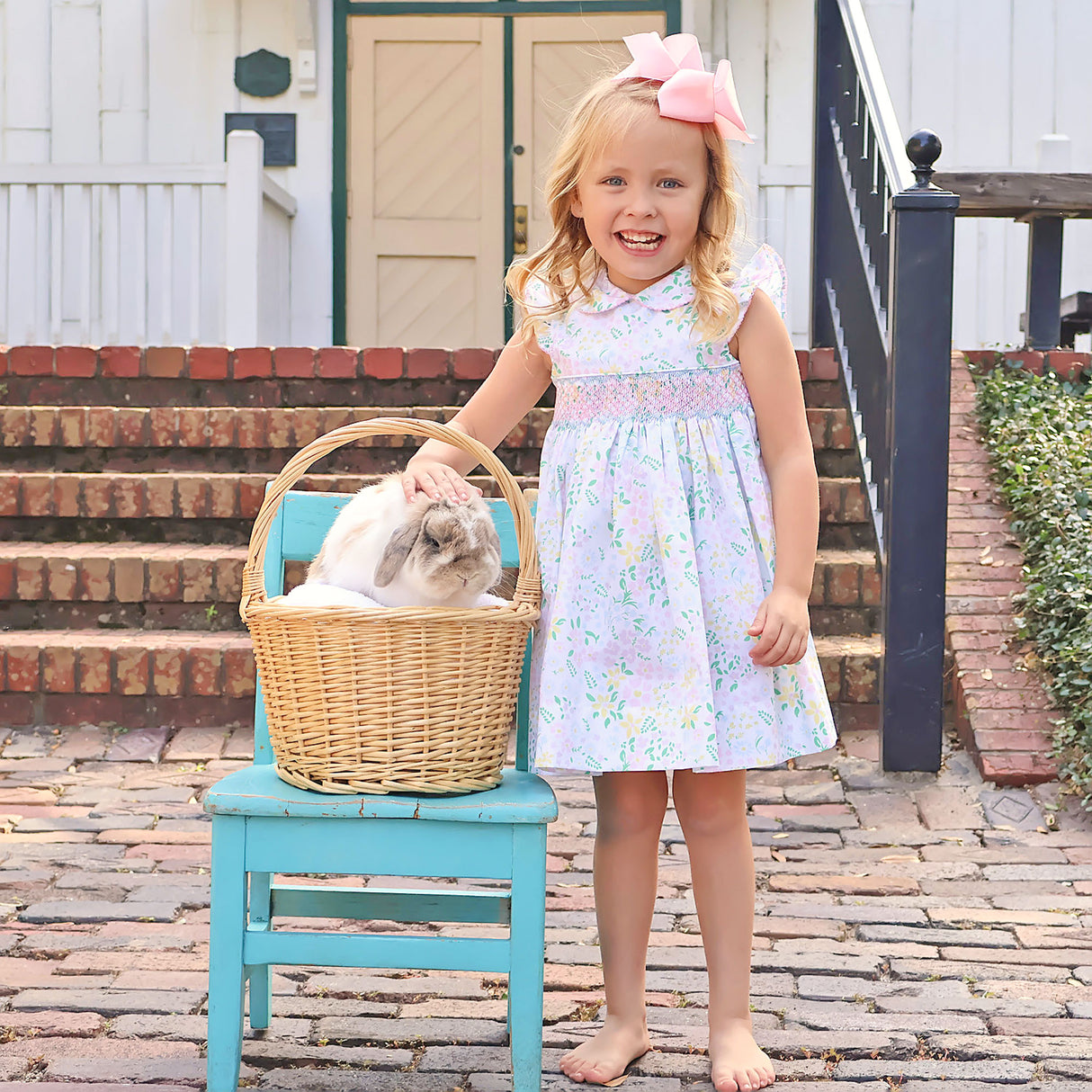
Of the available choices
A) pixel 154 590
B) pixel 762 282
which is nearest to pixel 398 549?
pixel 762 282

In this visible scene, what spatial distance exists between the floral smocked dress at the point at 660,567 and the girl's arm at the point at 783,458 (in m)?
0.03

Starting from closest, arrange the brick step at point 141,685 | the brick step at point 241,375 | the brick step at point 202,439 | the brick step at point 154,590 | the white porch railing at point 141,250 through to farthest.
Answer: the brick step at point 141,685 < the brick step at point 154,590 < the brick step at point 202,439 < the brick step at point 241,375 < the white porch railing at point 141,250

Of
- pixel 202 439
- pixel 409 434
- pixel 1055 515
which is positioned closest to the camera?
pixel 409 434

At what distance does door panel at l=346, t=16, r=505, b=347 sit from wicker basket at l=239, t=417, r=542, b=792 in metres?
5.69

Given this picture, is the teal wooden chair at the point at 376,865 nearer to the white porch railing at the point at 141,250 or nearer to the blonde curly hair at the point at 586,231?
the blonde curly hair at the point at 586,231

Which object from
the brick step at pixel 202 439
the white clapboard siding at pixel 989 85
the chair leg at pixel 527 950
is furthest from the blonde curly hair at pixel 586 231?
the white clapboard siding at pixel 989 85

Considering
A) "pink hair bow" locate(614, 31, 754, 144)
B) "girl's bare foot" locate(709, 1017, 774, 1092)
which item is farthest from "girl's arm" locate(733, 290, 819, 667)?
"girl's bare foot" locate(709, 1017, 774, 1092)

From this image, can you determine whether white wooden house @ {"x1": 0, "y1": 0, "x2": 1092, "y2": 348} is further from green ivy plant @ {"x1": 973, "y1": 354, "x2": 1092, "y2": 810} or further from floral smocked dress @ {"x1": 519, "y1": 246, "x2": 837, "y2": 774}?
floral smocked dress @ {"x1": 519, "y1": 246, "x2": 837, "y2": 774}

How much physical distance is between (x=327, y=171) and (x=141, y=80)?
1.14 metres

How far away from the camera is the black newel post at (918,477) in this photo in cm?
376

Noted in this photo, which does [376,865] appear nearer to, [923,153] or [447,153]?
[923,153]

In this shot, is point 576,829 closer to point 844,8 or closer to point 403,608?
point 403,608

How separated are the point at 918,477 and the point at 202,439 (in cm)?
277

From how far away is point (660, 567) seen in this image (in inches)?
85.7
